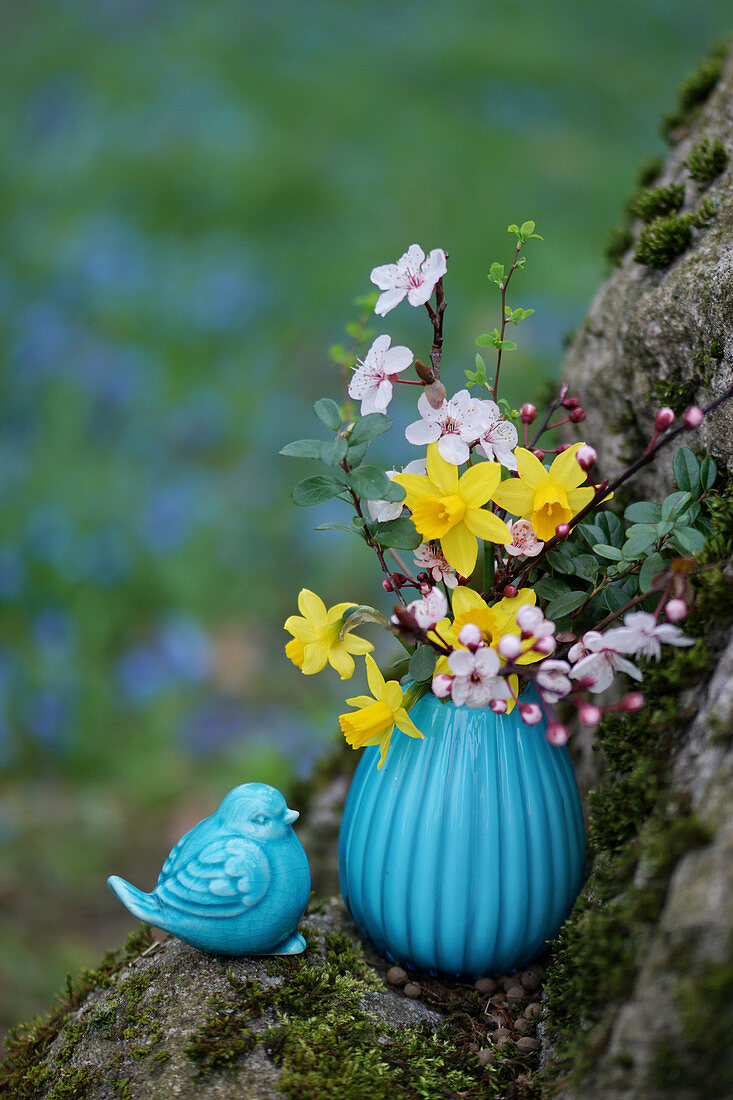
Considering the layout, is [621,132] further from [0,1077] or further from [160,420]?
[0,1077]

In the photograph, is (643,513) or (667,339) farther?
(667,339)

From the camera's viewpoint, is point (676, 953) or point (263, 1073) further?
point (263, 1073)

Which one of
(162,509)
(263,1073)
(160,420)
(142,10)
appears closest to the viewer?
(263,1073)

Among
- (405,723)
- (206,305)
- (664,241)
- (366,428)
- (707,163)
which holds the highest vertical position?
(206,305)

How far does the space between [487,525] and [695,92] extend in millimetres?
1245

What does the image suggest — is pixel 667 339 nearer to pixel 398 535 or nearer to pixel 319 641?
pixel 398 535

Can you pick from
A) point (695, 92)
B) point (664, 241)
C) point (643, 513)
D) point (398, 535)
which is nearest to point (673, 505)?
point (643, 513)

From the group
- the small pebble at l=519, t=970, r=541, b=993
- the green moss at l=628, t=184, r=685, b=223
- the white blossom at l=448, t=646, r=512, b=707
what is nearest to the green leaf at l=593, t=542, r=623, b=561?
the white blossom at l=448, t=646, r=512, b=707

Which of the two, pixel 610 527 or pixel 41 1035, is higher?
pixel 610 527

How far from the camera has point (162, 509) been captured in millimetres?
3320

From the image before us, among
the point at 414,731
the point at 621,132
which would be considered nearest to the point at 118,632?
the point at 414,731

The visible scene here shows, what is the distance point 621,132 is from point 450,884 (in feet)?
13.4

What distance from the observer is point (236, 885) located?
1137 mm

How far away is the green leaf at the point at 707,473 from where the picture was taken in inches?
45.6
